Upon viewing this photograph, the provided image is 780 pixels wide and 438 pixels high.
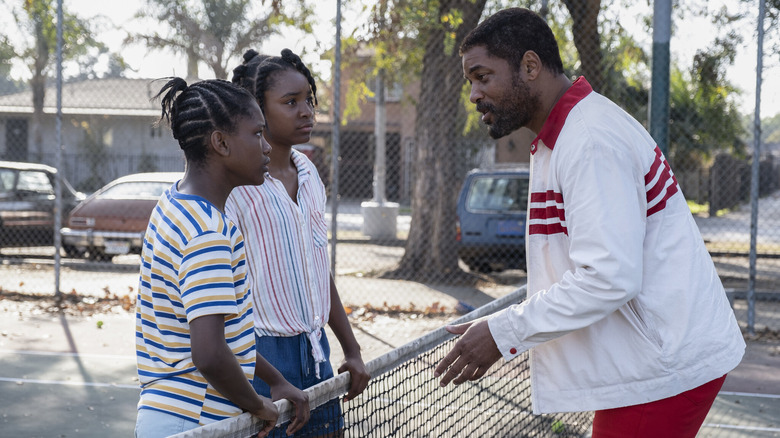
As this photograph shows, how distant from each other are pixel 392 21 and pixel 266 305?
9.83 metres

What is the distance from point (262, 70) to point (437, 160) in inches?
388

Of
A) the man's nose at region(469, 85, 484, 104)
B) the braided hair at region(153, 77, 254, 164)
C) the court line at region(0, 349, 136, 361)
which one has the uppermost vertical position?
the man's nose at region(469, 85, 484, 104)

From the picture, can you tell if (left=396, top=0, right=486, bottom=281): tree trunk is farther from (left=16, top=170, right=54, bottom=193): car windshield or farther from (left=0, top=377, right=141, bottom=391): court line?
(left=16, top=170, right=54, bottom=193): car windshield

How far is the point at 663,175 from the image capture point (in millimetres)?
2543

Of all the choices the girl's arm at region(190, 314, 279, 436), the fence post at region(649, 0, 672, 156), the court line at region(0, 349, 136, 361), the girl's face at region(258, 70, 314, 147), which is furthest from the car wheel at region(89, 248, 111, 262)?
the girl's arm at region(190, 314, 279, 436)

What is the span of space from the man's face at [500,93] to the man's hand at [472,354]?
0.59 metres

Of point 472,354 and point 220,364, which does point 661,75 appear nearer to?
point 472,354

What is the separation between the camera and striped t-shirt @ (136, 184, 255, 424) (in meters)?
2.35

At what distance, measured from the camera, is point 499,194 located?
14.4 meters

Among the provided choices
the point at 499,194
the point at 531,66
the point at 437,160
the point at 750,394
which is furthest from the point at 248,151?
the point at 499,194

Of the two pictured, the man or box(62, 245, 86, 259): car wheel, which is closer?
the man

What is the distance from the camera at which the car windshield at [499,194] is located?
1425 centimetres

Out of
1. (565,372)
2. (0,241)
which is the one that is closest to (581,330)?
(565,372)

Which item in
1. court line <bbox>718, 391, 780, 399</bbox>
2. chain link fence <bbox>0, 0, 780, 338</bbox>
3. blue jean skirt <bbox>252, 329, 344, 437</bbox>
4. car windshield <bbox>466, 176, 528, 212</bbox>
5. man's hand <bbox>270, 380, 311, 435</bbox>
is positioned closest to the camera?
man's hand <bbox>270, 380, 311, 435</bbox>
